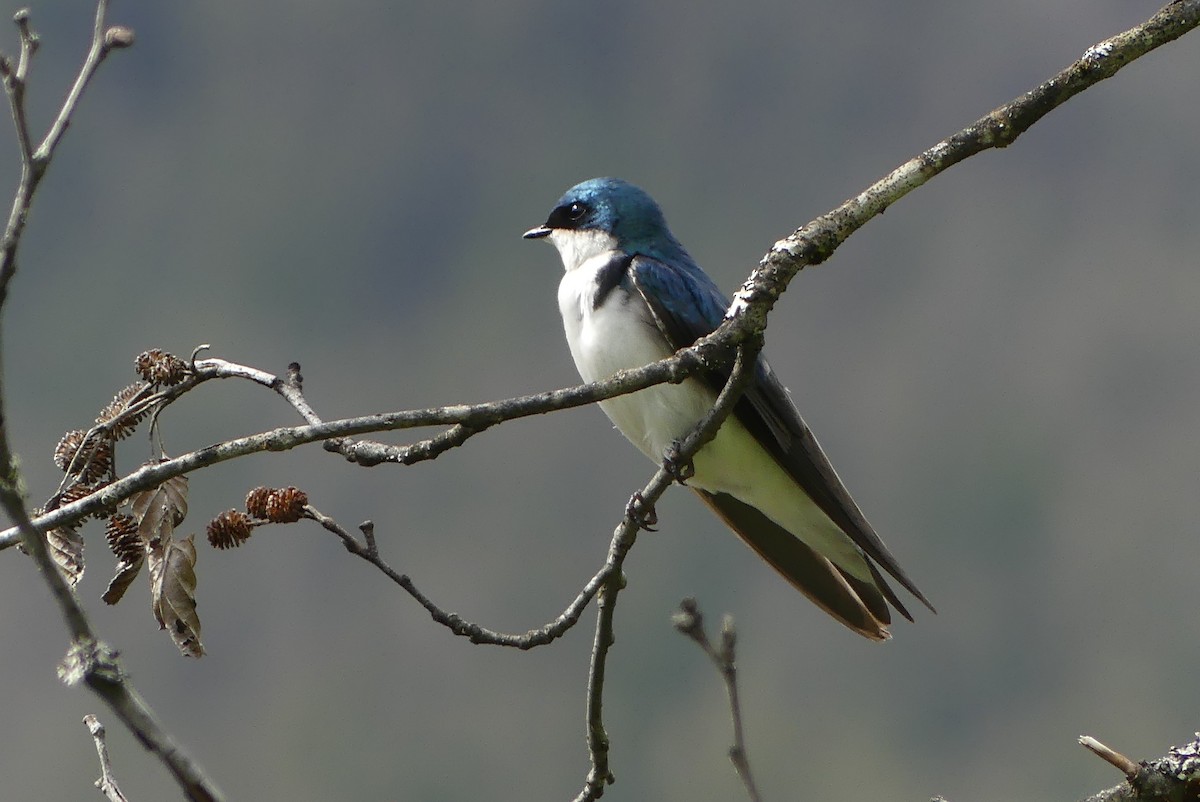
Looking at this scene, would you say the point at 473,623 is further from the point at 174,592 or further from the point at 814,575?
the point at 814,575

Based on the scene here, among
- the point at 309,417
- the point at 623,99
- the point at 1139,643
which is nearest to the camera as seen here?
the point at 309,417

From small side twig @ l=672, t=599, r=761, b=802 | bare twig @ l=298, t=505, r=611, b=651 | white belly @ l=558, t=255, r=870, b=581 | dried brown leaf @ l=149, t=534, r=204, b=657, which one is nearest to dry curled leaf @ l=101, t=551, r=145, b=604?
dried brown leaf @ l=149, t=534, r=204, b=657

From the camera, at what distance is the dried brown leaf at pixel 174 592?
2.71m

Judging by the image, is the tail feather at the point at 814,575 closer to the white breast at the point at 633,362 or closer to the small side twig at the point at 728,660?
the white breast at the point at 633,362

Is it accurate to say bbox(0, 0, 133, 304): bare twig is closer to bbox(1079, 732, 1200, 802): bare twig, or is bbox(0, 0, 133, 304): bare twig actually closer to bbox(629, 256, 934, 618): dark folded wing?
bbox(1079, 732, 1200, 802): bare twig

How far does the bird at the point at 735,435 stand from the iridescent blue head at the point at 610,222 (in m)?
0.15

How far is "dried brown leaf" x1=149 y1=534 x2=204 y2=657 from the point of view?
271 cm

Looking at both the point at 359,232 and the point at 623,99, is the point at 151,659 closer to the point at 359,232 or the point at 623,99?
the point at 359,232

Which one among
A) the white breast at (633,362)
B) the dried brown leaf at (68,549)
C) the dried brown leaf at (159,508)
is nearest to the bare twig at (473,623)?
the dried brown leaf at (159,508)

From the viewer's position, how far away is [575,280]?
4520mm

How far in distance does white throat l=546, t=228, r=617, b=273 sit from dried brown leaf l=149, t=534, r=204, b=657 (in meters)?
2.29

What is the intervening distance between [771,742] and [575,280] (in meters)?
36.3

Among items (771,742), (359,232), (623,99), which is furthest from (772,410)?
(623,99)

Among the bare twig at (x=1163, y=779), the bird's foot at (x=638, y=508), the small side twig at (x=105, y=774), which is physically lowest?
the bare twig at (x=1163, y=779)
